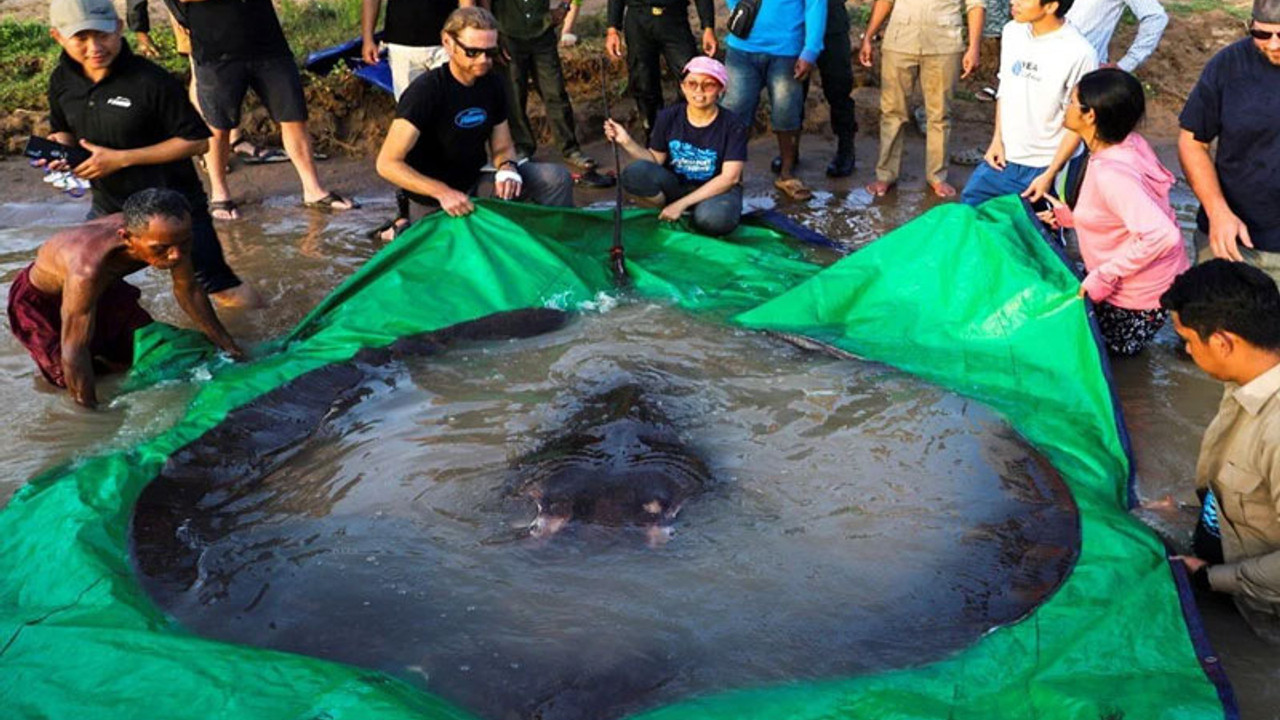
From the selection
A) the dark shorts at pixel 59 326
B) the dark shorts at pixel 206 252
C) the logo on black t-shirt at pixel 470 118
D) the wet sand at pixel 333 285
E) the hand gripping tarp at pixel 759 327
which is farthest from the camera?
the logo on black t-shirt at pixel 470 118

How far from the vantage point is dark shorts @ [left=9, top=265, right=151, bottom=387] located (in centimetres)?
454

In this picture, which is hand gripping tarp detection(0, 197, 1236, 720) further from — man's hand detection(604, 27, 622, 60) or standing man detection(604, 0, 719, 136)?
man's hand detection(604, 27, 622, 60)

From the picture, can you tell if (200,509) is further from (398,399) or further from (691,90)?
(691,90)

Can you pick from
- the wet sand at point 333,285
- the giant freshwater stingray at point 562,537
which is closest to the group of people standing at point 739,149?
the wet sand at point 333,285

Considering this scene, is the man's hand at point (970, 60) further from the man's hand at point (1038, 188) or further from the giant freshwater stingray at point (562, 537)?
the giant freshwater stingray at point (562, 537)

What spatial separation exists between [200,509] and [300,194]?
4.46 m

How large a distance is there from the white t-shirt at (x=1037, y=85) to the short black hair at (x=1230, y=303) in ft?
8.79

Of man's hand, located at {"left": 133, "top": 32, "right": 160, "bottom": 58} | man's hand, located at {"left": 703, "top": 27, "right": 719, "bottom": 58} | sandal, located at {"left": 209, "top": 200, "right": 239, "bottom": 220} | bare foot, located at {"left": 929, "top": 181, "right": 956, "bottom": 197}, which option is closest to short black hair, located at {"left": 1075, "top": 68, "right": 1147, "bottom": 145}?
bare foot, located at {"left": 929, "top": 181, "right": 956, "bottom": 197}

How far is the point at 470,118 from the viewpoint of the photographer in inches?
234

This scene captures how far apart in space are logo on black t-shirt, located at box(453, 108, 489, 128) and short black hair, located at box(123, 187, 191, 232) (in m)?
1.85

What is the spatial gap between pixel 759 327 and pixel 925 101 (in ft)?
9.65

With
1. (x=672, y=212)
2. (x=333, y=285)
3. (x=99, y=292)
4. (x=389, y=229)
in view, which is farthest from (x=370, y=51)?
(x=99, y=292)

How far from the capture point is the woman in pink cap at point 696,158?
6.01 meters

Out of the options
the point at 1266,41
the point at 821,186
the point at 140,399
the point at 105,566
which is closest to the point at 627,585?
the point at 105,566
